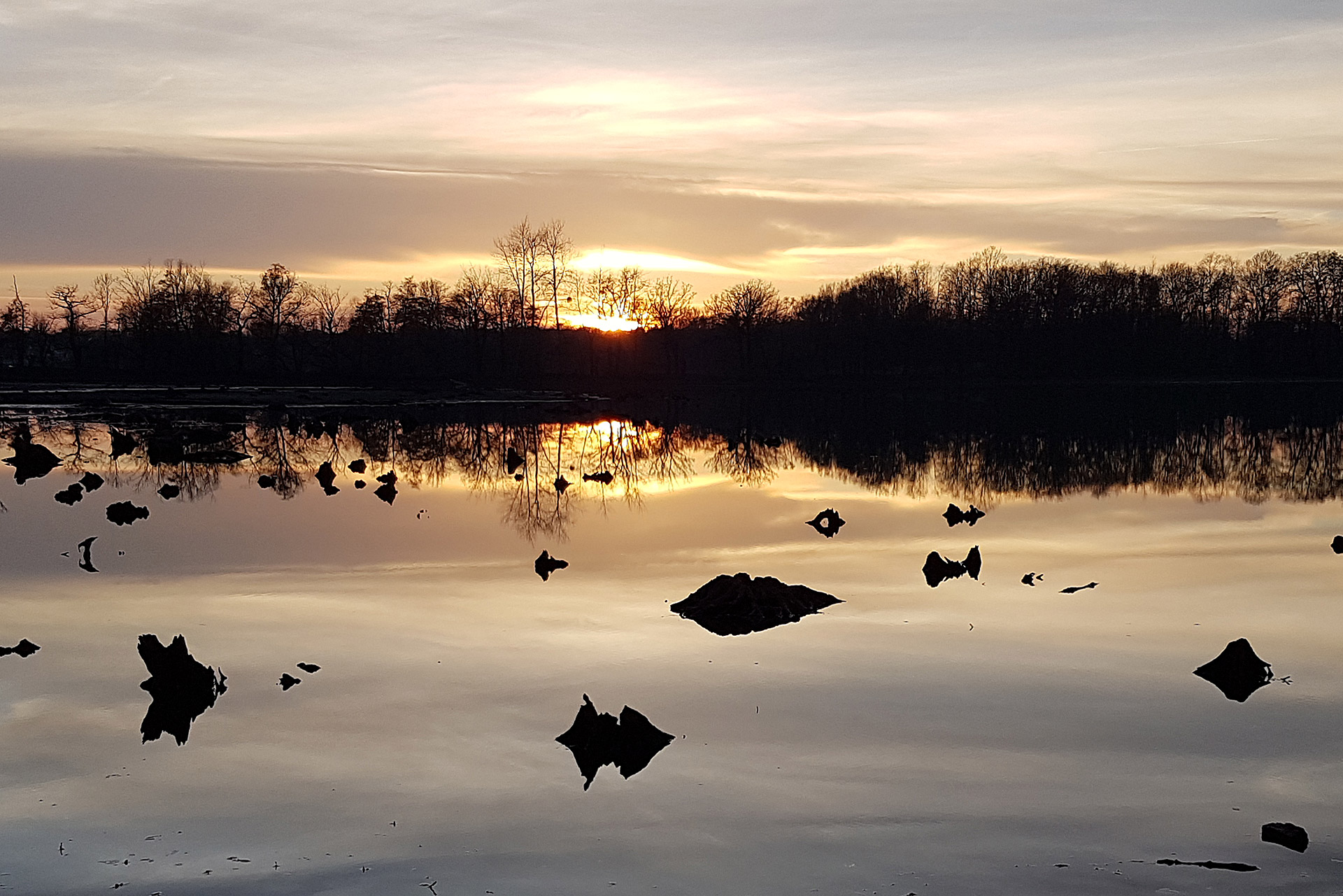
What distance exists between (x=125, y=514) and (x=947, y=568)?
1597cm

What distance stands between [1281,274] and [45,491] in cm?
14568

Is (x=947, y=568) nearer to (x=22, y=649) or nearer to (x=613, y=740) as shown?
(x=613, y=740)

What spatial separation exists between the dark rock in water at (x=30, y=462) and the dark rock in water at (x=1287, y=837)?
30524mm

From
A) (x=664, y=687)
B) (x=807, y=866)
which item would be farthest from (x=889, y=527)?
(x=807, y=866)

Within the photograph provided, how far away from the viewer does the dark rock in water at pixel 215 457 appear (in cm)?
3800

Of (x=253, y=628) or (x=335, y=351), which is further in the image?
(x=335, y=351)

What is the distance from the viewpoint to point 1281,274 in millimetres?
146125

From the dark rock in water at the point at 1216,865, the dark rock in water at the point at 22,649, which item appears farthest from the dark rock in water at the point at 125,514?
the dark rock in water at the point at 1216,865

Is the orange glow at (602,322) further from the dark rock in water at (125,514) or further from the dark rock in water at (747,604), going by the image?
the dark rock in water at (747,604)

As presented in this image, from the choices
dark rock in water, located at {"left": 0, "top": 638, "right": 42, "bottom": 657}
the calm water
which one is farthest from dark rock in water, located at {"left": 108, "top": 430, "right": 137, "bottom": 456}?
dark rock in water, located at {"left": 0, "top": 638, "right": 42, "bottom": 657}

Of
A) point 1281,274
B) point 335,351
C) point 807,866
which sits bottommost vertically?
point 807,866

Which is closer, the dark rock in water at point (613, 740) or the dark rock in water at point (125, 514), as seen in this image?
the dark rock in water at point (613, 740)

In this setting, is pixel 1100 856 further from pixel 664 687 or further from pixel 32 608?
pixel 32 608

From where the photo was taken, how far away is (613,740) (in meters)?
10.6
